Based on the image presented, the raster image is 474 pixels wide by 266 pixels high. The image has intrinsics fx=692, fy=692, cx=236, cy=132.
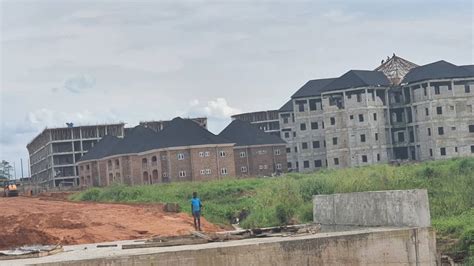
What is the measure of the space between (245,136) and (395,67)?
54.5ft

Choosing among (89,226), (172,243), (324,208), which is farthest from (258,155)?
(172,243)

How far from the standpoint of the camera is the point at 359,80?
60.8 meters

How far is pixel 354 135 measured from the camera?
6053cm

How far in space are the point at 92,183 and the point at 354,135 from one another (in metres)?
29.5

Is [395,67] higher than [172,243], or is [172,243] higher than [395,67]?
[395,67]

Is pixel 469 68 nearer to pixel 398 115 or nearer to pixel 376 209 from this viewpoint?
pixel 398 115

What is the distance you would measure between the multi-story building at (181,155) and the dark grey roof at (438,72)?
15825mm

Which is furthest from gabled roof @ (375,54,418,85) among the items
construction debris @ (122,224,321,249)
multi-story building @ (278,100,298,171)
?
construction debris @ (122,224,321,249)

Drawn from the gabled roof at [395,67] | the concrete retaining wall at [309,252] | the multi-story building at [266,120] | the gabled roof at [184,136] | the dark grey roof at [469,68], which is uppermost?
the gabled roof at [395,67]

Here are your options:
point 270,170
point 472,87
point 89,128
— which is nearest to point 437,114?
point 472,87

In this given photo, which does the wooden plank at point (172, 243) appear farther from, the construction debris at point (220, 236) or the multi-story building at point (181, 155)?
the multi-story building at point (181, 155)

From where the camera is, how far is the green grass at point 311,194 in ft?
71.9

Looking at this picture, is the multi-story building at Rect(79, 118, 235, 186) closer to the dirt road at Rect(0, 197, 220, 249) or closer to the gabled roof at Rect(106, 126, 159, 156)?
the gabled roof at Rect(106, 126, 159, 156)

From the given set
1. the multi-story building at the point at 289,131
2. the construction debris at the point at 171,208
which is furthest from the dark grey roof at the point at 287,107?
the construction debris at the point at 171,208
